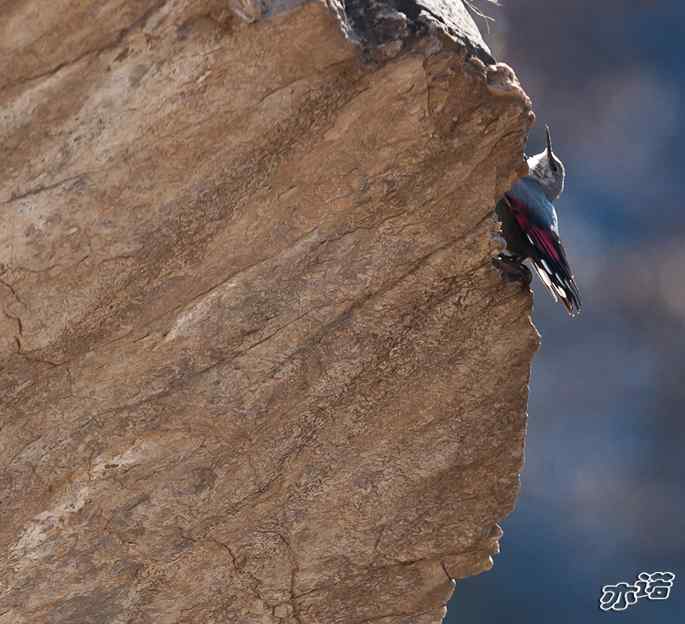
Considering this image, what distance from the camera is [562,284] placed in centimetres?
258

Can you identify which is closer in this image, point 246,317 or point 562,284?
point 246,317

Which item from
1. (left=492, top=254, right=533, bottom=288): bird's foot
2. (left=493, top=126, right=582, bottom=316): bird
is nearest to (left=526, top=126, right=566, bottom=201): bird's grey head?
(left=493, top=126, right=582, bottom=316): bird

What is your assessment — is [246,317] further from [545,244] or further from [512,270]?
[545,244]

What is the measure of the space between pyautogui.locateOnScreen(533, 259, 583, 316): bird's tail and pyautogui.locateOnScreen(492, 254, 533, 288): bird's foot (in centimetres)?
24

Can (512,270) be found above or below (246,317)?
below

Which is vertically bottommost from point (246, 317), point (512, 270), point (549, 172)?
point (549, 172)

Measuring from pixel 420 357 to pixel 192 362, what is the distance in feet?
1.31

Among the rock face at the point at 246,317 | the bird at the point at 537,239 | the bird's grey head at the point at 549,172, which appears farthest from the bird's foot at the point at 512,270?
the bird's grey head at the point at 549,172

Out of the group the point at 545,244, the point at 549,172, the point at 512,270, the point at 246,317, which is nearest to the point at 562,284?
the point at 545,244

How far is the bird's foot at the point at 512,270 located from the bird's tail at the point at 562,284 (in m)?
0.24

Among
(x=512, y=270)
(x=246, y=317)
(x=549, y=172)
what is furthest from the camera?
(x=549, y=172)

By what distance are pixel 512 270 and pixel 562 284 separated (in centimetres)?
30

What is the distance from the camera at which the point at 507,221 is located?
2654 mm

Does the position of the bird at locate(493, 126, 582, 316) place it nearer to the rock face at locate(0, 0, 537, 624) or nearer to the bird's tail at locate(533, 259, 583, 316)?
the bird's tail at locate(533, 259, 583, 316)
